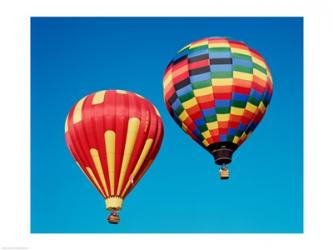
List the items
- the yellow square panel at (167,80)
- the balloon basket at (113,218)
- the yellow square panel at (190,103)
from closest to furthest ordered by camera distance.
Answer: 1. the balloon basket at (113,218)
2. the yellow square panel at (190,103)
3. the yellow square panel at (167,80)

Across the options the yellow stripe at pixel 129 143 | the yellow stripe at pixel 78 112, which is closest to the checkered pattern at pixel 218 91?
the yellow stripe at pixel 129 143

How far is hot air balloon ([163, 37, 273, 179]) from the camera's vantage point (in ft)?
57.8

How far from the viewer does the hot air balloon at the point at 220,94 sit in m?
17.6

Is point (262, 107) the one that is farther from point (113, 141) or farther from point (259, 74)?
point (113, 141)

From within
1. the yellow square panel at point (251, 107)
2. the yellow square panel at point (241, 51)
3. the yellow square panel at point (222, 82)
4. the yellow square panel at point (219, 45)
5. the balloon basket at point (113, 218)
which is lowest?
the balloon basket at point (113, 218)

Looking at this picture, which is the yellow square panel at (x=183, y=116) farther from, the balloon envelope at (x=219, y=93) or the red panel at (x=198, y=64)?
the red panel at (x=198, y=64)

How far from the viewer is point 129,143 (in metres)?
17.7

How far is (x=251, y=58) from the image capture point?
18266mm

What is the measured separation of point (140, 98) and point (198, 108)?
4.67 feet

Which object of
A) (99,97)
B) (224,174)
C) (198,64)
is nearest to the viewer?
(224,174)

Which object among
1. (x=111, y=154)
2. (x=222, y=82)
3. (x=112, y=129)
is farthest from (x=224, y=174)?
(x=112, y=129)

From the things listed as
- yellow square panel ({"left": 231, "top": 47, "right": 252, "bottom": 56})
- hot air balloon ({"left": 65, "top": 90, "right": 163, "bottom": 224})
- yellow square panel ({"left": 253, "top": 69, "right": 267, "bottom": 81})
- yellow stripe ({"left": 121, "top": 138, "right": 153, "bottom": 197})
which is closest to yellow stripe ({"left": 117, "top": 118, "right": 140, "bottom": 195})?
hot air balloon ({"left": 65, "top": 90, "right": 163, "bottom": 224})

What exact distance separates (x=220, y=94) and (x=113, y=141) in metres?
2.23

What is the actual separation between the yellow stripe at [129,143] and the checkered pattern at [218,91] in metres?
0.93
